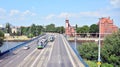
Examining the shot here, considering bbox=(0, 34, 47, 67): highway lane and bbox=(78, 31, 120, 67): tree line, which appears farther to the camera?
bbox=(78, 31, 120, 67): tree line

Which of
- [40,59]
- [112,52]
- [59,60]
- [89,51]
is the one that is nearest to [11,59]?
A: [40,59]

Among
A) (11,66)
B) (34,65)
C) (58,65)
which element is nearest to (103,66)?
(58,65)

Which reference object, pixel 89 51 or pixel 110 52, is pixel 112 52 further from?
pixel 89 51

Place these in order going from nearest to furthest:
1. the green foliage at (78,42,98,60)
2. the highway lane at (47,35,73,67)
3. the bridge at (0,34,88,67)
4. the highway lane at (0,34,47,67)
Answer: the bridge at (0,34,88,67) < the highway lane at (0,34,47,67) < the highway lane at (47,35,73,67) < the green foliage at (78,42,98,60)

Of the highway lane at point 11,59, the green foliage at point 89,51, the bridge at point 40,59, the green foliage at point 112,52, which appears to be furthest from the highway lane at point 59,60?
the green foliage at point 112,52

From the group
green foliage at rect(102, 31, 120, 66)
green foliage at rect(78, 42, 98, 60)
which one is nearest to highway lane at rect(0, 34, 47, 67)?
green foliage at rect(102, 31, 120, 66)

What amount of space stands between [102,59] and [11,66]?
95.8 feet

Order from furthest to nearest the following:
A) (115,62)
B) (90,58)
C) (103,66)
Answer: (90,58), (115,62), (103,66)

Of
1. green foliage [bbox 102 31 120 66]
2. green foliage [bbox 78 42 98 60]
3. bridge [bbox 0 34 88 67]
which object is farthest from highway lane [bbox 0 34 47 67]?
green foliage [bbox 78 42 98 60]

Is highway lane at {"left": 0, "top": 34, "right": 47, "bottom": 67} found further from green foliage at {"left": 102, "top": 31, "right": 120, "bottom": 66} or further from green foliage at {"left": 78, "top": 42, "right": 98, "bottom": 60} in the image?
green foliage at {"left": 78, "top": 42, "right": 98, "bottom": 60}

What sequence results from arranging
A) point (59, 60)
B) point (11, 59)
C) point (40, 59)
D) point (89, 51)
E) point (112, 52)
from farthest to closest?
point (89, 51) < point (112, 52) < point (40, 59) < point (11, 59) < point (59, 60)

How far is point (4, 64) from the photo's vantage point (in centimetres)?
5188

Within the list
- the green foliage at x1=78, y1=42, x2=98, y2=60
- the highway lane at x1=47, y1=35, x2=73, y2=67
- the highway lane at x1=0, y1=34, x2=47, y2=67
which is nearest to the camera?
the highway lane at x1=0, y1=34, x2=47, y2=67

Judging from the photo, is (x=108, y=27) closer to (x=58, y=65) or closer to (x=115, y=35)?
(x=115, y=35)
